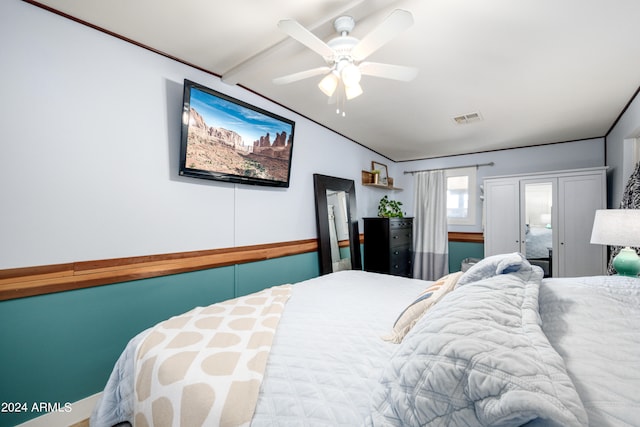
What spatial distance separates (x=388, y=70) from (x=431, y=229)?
11.7 feet

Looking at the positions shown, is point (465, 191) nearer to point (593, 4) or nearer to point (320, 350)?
point (593, 4)

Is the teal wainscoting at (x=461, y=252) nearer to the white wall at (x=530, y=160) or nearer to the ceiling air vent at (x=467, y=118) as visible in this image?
the white wall at (x=530, y=160)

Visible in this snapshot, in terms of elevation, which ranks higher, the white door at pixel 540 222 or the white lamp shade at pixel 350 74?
the white lamp shade at pixel 350 74

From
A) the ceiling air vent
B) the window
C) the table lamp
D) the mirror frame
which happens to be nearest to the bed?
the table lamp

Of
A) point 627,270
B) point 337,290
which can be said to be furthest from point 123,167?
point 627,270

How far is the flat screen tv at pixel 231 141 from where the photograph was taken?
78.3 inches

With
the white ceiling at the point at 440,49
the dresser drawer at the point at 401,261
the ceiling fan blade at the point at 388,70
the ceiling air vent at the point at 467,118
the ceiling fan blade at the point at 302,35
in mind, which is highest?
the white ceiling at the point at 440,49

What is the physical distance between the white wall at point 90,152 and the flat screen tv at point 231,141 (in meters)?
0.12

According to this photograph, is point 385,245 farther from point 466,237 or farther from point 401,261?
point 466,237

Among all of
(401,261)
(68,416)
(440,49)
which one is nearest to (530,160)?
(401,261)

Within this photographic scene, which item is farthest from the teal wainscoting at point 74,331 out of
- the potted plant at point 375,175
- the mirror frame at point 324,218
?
the potted plant at point 375,175

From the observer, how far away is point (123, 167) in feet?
5.75

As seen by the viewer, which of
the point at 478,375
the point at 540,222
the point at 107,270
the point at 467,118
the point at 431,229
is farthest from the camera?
the point at 431,229

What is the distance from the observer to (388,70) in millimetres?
1630
